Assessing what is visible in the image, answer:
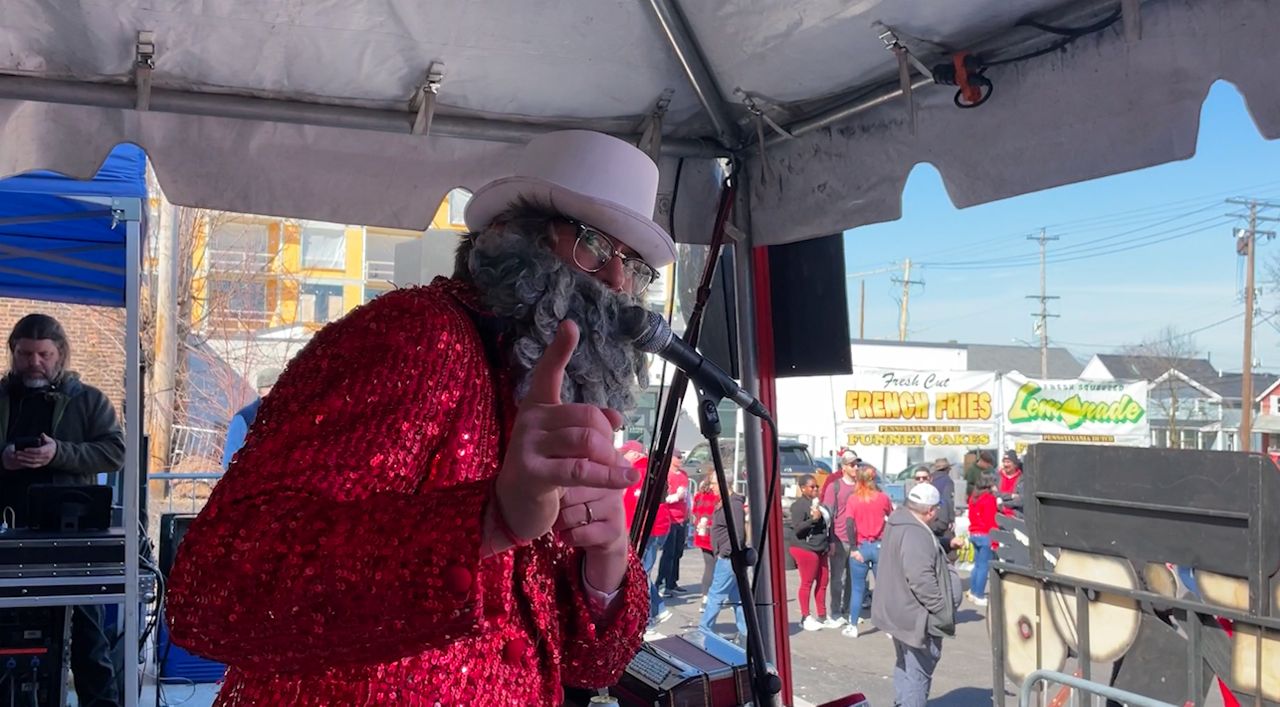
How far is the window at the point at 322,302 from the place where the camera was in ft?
95.7

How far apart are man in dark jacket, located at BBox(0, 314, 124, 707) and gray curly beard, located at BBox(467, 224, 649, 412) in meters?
4.01

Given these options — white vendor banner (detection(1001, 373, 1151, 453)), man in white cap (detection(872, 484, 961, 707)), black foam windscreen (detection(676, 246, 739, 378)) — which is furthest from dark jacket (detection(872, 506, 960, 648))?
white vendor banner (detection(1001, 373, 1151, 453))

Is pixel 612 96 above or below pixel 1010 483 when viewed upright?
above

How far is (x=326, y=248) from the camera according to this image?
30.4 metres

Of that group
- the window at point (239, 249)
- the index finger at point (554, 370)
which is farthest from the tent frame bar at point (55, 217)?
the window at point (239, 249)

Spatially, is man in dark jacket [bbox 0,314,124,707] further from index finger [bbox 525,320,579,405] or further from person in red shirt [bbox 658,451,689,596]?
person in red shirt [bbox 658,451,689,596]

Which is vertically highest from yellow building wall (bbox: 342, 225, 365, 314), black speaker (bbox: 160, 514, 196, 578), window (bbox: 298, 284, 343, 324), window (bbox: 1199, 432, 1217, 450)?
yellow building wall (bbox: 342, 225, 365, 314)

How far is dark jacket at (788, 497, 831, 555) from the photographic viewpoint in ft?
34.7

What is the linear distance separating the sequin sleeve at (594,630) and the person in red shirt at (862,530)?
950cm

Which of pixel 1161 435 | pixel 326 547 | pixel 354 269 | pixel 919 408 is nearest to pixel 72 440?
pixel 326 547

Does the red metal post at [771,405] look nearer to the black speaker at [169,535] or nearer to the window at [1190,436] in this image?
the black speaker at [169,535]

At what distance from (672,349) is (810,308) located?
1.80 meters

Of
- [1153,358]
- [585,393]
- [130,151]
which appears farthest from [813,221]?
[1153,358]

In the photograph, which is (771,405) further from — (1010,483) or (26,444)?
(1010,483)
